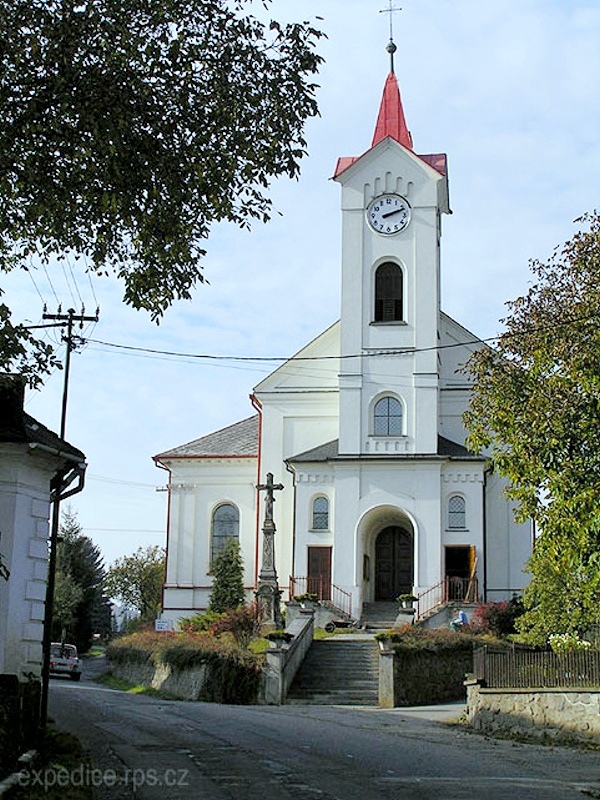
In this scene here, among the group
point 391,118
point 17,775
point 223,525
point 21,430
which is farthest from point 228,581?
point 17,775

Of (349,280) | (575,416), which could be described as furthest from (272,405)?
(575,416)

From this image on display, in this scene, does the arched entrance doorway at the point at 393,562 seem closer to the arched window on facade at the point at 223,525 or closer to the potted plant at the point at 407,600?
the potted plant at the point at 407,600

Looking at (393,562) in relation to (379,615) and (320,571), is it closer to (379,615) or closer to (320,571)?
(320,571)

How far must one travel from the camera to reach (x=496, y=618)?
3597 cm

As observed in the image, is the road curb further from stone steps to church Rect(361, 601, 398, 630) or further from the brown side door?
the brown side door

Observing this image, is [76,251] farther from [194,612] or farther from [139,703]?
[194,612]

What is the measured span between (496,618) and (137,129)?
1070 inches

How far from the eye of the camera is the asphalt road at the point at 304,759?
12.7m

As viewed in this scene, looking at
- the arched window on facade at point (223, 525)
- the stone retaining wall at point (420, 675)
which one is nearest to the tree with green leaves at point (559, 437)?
the stone retaining wall at point (420, 675)

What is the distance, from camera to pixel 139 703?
1036 inches

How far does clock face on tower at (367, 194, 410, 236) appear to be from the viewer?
1678 inches

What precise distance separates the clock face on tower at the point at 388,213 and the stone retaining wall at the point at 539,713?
75.7 feet

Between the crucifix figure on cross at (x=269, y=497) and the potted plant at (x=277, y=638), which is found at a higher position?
the crucifix figure on cross at (x=269, y=497)

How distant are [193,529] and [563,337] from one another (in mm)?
26487
